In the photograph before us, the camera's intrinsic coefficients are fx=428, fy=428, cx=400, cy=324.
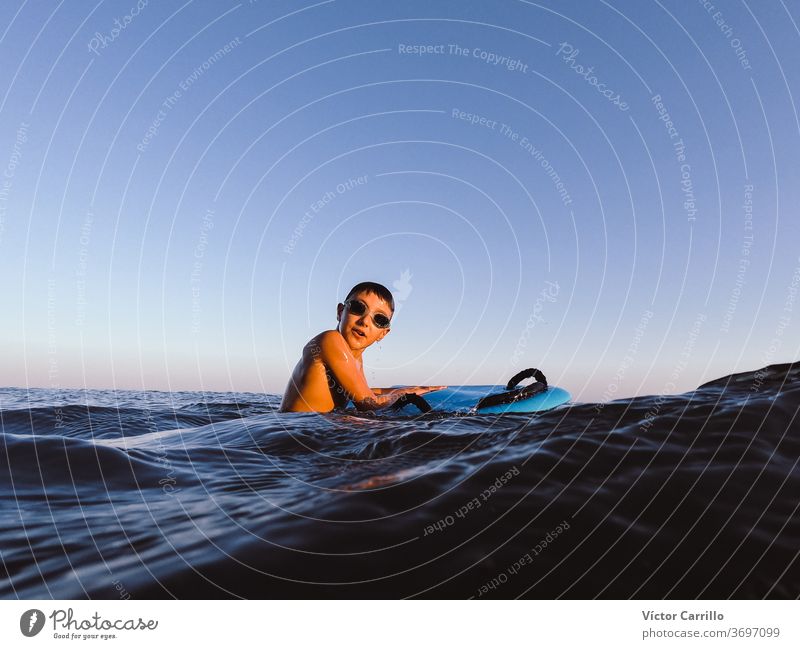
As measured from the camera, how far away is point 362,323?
24.4 ft

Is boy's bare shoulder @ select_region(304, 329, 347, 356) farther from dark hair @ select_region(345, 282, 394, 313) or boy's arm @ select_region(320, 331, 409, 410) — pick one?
dark hair @ select_region(345, 282, 394, 313)

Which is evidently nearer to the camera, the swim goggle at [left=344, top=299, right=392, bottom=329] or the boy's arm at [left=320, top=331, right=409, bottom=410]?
the boy's arm at [left=320, top=331, right=409, bottom=410]

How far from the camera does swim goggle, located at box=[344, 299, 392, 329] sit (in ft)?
24.3

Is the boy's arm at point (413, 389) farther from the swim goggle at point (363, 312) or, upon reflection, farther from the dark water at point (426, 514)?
the dark water at point (426, 514)

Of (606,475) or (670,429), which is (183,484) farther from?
(670,429)

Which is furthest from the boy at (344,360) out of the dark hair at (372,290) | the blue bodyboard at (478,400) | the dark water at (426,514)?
the dark water at (426,514)

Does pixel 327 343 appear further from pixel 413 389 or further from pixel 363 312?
pixel 413 389

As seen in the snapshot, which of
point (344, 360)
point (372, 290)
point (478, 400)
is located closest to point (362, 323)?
point (372, 290)

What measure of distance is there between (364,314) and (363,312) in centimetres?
4

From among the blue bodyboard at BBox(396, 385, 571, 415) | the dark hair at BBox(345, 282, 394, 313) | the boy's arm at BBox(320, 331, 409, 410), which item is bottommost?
the blue bodyboard at BBox(396, 385, 571, 415)

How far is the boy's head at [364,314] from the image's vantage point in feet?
24.4

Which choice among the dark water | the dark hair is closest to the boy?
the dark hair
